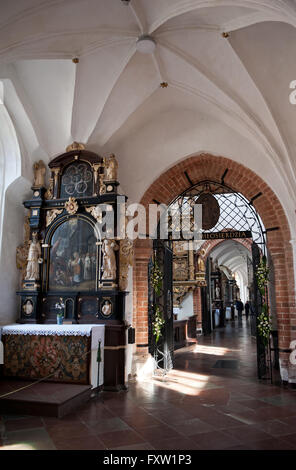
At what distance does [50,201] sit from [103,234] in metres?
1.57

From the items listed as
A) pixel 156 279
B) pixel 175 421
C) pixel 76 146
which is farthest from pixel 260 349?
pixel 76 146

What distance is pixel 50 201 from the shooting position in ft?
27.4

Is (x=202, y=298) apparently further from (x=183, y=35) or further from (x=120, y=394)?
(x=183, y=35)

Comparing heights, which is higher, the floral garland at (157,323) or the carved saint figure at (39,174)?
the carved saint figure at (39,174)

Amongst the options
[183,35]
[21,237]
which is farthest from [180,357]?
[183,35]

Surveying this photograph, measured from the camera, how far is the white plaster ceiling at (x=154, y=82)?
6.01 meters

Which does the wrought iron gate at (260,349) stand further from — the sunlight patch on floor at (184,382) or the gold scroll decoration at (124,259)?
the gold scroll decoration at (124,259)

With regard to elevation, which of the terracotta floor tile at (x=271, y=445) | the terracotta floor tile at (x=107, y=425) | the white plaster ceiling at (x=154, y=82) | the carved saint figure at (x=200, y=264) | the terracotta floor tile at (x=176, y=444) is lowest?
the terracotta floor tile at (x=107, y=425)

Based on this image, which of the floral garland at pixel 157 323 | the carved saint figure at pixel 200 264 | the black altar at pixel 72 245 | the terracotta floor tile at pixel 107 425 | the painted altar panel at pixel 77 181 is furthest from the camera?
the carved saint figure at pixel 200 264

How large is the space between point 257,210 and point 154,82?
3.98 metres

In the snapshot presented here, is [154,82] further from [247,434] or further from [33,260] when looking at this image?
[247,434]

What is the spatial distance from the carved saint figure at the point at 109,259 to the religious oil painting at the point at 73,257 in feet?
1.12

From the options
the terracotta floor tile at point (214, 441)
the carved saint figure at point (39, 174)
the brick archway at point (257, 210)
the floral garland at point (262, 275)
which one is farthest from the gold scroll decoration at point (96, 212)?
the terracotta floor tile at point (214, 441)

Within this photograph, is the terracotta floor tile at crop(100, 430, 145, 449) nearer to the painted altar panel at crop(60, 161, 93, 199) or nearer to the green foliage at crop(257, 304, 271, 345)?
the green foliage at crop(257, 304, 271, 345)
